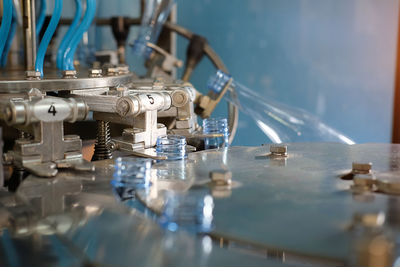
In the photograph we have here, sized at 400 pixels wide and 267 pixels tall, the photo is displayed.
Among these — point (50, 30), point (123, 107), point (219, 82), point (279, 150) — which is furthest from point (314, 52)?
point (123, 107)

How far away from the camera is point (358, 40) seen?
11.1 ft

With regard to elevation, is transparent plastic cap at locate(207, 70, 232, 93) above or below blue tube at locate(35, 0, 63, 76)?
below

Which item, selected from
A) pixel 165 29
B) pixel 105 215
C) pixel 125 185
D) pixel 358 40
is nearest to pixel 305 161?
pixel 125 185

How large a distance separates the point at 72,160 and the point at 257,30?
2.37 m

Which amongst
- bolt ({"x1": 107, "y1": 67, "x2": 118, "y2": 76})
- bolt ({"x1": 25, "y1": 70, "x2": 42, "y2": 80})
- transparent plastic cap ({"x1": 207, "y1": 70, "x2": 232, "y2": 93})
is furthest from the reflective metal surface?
transparent plastic cap ({"x1": 207, "y1": 70, "x2": 232, "y2": 93})

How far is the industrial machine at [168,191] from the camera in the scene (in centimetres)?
82

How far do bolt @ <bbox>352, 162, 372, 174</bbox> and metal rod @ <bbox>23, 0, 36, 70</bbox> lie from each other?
106 centimetres

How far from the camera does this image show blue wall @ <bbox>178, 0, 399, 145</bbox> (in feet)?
11.0

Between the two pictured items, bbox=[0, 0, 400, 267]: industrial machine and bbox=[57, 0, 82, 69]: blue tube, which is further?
bbox=[57, 0, 82, 69]: blue tube

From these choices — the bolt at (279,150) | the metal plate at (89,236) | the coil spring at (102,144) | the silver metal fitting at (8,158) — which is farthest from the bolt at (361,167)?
the silver metal fitting at (8,158)

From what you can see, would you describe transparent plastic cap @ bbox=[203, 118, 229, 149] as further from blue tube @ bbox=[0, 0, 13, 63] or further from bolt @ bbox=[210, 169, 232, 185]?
blue tube @ bbox=[0, 0, 13, 63]

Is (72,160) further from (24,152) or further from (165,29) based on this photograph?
(165,29)

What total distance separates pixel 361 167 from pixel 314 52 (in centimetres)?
231

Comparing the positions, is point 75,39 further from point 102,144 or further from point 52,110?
point 52,110
